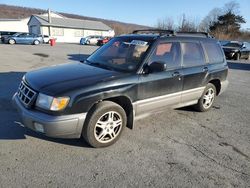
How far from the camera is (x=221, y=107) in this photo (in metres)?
6.72

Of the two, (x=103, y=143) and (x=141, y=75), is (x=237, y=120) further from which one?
(x=103, y=143)

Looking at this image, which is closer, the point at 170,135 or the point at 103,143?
the point at 103,143

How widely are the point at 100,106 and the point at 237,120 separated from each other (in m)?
3.49

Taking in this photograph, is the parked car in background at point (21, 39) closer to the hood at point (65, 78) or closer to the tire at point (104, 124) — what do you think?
the hood at point (65, 78)

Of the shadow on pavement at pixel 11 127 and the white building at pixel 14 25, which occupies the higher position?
the white building at pixel 14 25

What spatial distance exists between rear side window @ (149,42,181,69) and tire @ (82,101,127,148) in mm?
1172

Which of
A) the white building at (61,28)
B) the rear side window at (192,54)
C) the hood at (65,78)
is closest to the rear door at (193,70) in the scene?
the rear side window at (192,54)

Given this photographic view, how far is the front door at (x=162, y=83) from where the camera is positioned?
4.54 metres

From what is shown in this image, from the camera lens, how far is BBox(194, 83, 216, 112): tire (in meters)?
6.06

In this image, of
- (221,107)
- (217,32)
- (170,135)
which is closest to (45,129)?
(170,135)

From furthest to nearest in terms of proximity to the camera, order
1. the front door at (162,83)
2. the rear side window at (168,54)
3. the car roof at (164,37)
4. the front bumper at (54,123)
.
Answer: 1. the car roof at (164,37)
2. the rear side window at (168,54)
3. the front door at (162,83)
4. the front bumper at (54,123)

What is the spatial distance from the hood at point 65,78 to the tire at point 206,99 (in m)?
2.61

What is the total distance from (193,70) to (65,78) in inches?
110

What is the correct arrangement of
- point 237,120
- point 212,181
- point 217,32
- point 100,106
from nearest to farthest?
point 212,181 → point 100,106 → point 237,120 → point 217,32
